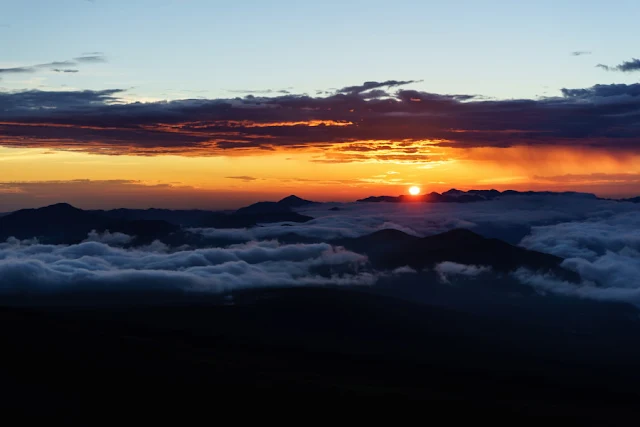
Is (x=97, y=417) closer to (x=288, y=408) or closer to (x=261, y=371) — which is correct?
(x=288, y=408)

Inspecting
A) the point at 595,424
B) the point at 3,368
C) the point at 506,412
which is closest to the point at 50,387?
the point at 3,368

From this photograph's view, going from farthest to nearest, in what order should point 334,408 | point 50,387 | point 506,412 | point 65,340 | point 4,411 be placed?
point 65,340 < point 506,412 < point 334,408 < point 50,387 < point 4,411

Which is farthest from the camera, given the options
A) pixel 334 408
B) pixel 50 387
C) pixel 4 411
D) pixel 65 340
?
pixel 65 340

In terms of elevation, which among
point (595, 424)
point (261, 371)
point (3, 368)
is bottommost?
point (595, 424)

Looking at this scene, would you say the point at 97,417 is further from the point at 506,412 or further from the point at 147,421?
the point at 506,412

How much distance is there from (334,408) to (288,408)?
34.8 feet

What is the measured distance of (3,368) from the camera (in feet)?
491

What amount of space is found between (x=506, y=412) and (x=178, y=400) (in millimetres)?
77824

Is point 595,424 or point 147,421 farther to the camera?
point 595,424

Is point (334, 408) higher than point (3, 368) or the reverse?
the reverse

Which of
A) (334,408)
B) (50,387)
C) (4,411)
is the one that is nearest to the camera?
(4,411)

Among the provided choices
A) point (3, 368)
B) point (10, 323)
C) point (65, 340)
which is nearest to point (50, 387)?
point (3, 368)

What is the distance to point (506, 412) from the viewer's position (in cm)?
16988

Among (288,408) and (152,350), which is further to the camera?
(152,350)
